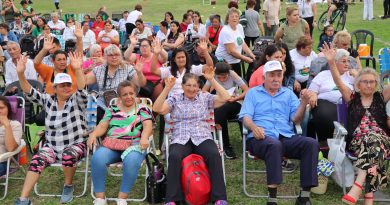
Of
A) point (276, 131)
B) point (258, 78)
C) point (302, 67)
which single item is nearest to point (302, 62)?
point (302, 67)

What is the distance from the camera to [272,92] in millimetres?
5609

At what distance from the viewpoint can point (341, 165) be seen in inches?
204

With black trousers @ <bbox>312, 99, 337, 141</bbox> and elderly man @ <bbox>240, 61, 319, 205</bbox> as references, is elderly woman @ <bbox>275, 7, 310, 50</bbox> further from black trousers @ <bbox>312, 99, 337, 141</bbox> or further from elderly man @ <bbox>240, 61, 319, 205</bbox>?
elderly man @ <bbox>240, 61, 319, 205</bbox>

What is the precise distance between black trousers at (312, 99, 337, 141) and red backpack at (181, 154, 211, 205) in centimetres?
155

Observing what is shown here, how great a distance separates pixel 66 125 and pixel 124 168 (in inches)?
38.2

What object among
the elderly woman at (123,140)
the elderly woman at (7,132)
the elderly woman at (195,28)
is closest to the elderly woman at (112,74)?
the elderly woman at (123,140)

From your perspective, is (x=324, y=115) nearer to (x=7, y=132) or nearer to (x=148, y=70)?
(x=148, y=70)

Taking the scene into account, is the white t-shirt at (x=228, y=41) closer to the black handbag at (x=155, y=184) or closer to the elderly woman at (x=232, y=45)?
the elderly woman at (x=232, y=45)

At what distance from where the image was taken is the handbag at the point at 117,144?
5.36 m

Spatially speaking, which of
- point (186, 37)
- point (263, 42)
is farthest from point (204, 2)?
point (263, 42)

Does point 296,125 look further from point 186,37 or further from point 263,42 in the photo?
point 186,37

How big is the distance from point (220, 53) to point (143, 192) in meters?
3.63

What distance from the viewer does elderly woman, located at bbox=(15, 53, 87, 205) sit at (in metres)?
5.42

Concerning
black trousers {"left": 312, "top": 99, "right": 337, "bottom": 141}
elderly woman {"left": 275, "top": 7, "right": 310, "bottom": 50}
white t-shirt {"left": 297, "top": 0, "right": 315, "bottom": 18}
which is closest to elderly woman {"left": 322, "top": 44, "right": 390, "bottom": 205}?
black trousers {"left": 312, "top": 99, "right": 337, "bottom": 141}
